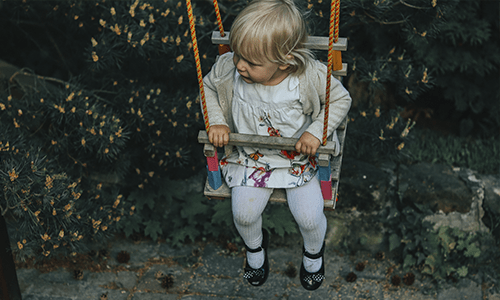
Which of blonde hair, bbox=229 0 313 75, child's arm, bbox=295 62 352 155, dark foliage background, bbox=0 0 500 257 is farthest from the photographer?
dark foliage background, bbox=0 0 500 257

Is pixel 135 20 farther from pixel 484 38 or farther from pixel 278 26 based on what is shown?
pixel 484 38

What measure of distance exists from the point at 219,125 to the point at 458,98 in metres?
2.62

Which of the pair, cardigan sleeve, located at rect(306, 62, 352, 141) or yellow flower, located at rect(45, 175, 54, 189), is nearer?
cardigan sleeve, located at rect(306, 62, 352, 141)

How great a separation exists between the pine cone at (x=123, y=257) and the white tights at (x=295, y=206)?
148 centimetres

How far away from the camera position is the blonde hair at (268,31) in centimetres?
244

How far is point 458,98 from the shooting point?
4.64m

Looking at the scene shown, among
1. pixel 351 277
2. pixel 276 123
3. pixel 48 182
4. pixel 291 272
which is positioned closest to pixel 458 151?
pixel 351 277

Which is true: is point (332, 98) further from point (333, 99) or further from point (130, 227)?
point (130, 227)

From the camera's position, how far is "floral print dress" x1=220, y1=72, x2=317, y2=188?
274 centimetres

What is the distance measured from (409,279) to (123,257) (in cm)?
193

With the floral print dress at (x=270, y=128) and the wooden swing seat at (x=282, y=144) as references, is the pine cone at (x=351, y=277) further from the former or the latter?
the floral print dress at (x=270, y=128)

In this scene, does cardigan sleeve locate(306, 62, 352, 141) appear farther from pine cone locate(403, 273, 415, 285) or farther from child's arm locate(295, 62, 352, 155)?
pine cone locate(403, 273, 415, 285)

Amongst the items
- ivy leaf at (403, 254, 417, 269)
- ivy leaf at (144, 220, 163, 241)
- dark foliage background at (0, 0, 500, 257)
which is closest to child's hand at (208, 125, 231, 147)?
dark foliage background at (0, 0, 500, 257)

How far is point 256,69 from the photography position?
254 cm
